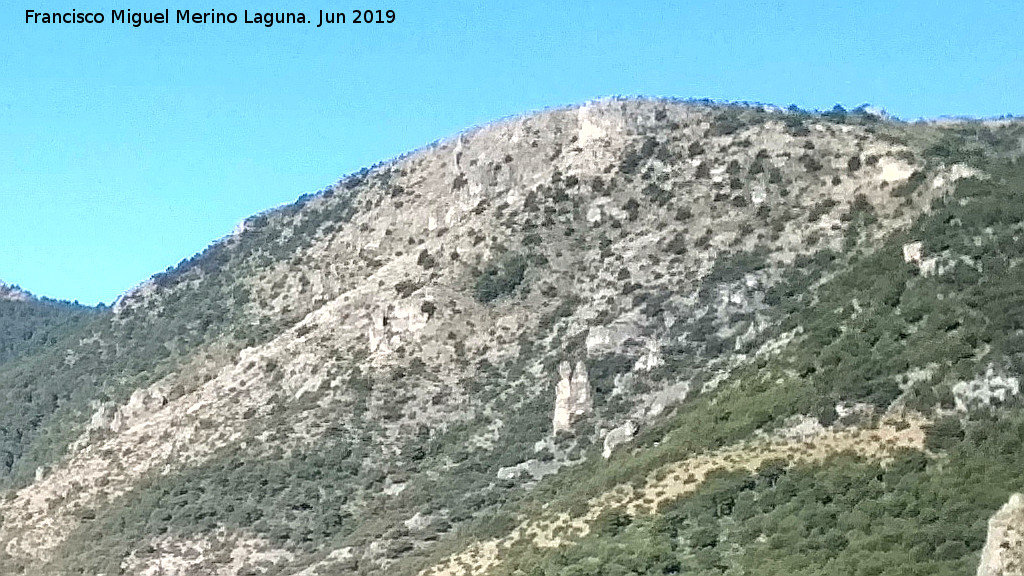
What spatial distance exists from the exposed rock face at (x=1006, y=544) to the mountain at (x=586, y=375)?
352 inches

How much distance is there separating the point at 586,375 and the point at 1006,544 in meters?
43.9

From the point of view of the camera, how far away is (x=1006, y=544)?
92.9ft

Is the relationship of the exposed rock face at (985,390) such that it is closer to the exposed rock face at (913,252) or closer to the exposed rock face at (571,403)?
the exposed rock face at (913,252)

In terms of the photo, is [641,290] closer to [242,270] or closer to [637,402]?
[637,402]

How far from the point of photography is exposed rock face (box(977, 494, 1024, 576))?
27922mm

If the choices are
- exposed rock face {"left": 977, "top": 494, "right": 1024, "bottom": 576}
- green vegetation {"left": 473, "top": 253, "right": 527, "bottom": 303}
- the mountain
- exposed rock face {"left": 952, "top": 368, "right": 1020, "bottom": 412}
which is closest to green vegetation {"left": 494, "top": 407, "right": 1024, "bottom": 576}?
the mountain

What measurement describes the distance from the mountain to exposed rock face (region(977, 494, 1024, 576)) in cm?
895

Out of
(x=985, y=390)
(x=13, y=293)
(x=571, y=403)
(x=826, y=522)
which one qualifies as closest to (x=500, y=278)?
(x=571, y=403)

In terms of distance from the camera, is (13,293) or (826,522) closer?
(826,522)

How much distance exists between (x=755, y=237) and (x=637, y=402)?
14025mm

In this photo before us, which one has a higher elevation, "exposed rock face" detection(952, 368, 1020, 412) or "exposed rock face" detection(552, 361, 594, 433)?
"exposed rock face" detection(552, 361, 594, 433)

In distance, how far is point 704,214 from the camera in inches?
3295

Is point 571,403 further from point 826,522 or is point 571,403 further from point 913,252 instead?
point 826,522

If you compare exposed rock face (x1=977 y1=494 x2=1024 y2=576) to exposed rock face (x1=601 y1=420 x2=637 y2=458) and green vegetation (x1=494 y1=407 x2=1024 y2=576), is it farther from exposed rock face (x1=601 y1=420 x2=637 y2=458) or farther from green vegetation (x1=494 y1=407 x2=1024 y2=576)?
exposed rock face (x1=601 y1=420 x2=637 y2=458)
